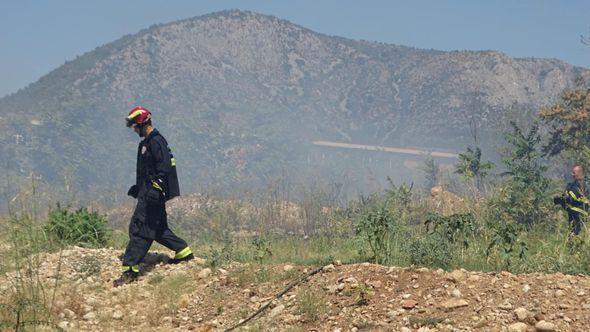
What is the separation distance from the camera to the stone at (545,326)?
461 cm

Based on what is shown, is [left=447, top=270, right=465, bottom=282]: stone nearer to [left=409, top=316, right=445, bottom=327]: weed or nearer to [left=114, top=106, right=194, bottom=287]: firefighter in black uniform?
[left=409, top=316, right=445, bottom=327]: weed

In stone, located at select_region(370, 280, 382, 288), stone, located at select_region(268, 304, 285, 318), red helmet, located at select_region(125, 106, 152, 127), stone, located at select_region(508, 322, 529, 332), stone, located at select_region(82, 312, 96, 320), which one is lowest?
stone, located at select_region(82, 312, 96, 320)

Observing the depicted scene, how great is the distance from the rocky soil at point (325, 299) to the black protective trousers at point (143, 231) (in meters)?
0.31

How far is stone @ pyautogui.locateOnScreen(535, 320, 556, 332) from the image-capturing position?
461cm

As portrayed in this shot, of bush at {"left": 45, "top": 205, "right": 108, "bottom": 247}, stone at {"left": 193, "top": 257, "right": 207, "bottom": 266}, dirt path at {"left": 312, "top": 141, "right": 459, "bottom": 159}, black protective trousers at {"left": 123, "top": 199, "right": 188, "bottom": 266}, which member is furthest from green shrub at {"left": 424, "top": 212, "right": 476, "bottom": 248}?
dirt path at {"left": 312, "top": 141, "right": 459, "bottom": 159}

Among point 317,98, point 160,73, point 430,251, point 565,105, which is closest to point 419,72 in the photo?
point 317,98

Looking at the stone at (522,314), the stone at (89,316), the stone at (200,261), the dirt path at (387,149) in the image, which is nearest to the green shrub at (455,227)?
the stone at (522,314)

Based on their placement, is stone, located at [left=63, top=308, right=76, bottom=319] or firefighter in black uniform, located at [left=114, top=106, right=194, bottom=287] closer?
stone, located at [left=63, top=308, right=76, bottom=319]

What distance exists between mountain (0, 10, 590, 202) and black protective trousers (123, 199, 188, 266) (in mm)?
32252

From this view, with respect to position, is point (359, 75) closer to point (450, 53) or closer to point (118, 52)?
point (450, 53)

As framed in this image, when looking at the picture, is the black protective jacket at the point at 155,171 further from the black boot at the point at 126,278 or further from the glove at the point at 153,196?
the black boot at the point at 126,278

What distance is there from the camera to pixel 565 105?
21.2m

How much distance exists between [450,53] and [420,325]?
206 ft

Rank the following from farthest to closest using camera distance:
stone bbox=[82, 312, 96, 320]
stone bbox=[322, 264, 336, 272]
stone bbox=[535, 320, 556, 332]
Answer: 1. stone bbox=[322, 264, 336, 272]
2. stone bbox=[82, 312, 96, 320]
3. stone bbox=[535, 320, 556, 332]
